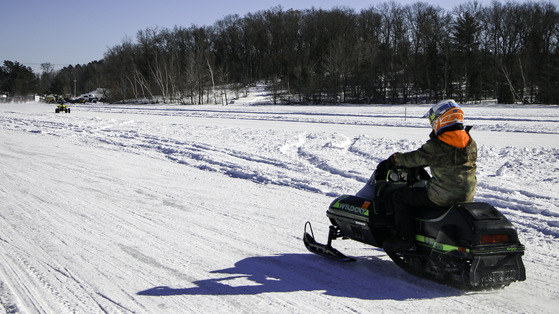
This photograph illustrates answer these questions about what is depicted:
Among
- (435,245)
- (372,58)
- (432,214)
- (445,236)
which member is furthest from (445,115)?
(372,58)

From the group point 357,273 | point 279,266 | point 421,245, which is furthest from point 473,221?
point 279,266

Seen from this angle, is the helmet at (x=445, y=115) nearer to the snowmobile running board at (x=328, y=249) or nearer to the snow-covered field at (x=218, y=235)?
the snow-covered field at (x=218, y=235)

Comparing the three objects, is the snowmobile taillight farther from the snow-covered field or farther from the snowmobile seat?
the snow-covered field

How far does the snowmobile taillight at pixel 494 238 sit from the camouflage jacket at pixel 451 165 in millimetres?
412

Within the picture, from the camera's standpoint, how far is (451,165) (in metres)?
4.13

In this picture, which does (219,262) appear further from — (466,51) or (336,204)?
(466,51)

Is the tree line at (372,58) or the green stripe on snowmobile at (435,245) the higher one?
the tree line at (372,58)

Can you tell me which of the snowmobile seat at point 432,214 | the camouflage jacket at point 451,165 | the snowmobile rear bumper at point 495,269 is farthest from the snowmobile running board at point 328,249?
the snowmobile rear bumper at point 495,269

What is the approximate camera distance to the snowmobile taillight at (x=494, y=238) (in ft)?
12.9

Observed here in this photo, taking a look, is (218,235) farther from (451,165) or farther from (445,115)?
(445,115)

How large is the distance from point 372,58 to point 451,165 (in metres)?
64.6

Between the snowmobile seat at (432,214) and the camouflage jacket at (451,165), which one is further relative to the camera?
the snowmobile seat at (432,214)

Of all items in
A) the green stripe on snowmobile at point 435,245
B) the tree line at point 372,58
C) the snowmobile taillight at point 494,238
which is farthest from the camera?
the tree line at point 372,58

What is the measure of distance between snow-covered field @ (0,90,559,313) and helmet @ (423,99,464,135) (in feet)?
5.06
